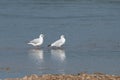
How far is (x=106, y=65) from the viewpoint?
1405 cm

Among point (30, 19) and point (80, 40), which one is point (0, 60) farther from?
point (30, 19)

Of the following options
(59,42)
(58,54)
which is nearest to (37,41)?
(59,42)

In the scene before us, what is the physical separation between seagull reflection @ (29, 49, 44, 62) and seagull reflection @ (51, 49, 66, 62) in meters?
0.32

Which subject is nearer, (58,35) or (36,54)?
(36,54)

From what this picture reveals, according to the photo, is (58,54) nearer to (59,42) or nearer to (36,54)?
(36,54)

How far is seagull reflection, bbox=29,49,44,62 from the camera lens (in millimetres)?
15133

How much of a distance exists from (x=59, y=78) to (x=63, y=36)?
764 cm

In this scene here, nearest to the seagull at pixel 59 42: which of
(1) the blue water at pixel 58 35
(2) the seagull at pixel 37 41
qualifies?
(1) the blue water at pixel 58 35

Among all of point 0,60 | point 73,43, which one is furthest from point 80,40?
point 0,60

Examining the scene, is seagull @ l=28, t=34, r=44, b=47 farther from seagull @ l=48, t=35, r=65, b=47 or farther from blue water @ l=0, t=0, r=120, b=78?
seagull @ l=48, t=35, r=65, b=47

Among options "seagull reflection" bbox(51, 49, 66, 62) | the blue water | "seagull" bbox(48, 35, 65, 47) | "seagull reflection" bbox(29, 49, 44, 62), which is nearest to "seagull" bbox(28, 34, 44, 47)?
the blue water

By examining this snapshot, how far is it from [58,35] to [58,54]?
3275mm

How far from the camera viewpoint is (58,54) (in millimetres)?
16156

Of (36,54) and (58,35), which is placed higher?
(58,35)
